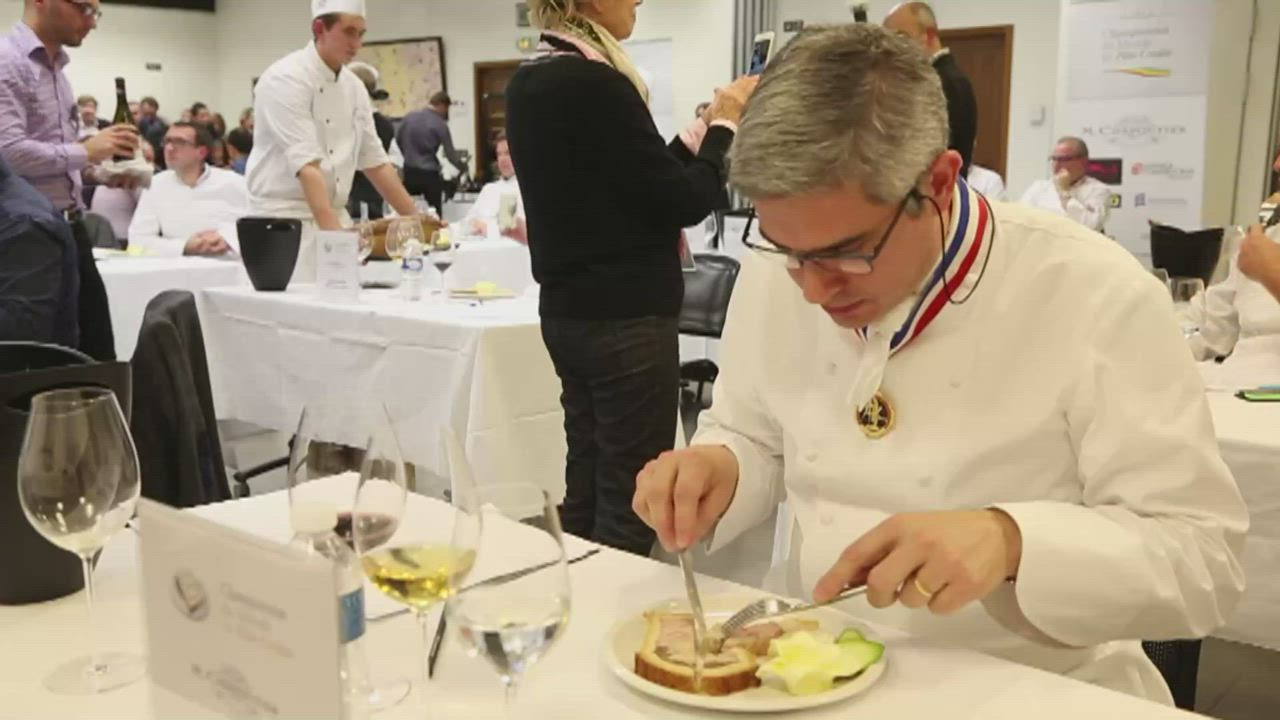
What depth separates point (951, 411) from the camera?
4.24ft

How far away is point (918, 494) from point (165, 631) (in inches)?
30.8

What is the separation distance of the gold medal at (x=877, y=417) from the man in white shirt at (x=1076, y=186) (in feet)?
20.0

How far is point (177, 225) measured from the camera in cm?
598

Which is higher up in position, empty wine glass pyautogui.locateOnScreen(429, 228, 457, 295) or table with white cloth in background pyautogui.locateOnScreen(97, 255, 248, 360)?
empty wine glass pyautogui.locateOnScreen(429, 228, 457, 295)

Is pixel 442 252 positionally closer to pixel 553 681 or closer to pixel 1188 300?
pixel 1188 300

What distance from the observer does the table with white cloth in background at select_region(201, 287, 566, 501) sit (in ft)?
10.3

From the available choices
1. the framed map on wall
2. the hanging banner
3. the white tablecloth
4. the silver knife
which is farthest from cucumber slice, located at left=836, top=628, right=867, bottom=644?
the framed map on wall

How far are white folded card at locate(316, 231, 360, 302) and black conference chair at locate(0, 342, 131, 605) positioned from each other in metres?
2.34

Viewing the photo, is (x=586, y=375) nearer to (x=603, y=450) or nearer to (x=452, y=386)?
(x=603, y=450)

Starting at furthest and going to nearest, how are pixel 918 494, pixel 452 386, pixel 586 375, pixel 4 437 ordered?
pixel 452 386 → pixel 586 375 → pixel 918 494 → pixel 4 437

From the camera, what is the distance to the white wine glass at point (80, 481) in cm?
102

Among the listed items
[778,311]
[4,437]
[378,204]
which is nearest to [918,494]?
[778,311]

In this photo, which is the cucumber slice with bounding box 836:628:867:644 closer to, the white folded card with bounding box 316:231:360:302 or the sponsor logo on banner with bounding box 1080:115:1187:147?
the white folded card with bounding box 316:231:360:302

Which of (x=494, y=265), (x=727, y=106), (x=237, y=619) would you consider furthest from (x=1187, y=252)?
(x=237, y=619)
